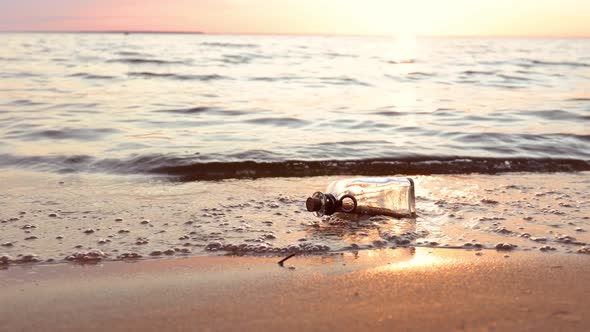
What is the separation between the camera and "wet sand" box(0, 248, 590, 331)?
7.69 feet

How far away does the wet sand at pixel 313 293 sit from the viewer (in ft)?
7.69

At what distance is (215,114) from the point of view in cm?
965

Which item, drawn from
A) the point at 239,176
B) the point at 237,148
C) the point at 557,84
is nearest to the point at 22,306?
the point at 239,176

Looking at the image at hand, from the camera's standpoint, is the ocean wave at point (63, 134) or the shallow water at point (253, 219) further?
the ocean wave at point (63, 134)

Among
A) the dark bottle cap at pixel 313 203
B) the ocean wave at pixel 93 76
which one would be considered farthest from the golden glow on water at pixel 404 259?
the ocean wave at pixel 93 76

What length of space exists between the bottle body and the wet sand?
0.66 meters

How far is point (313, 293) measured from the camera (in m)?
2.64

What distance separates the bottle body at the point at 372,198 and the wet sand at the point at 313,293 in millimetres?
658

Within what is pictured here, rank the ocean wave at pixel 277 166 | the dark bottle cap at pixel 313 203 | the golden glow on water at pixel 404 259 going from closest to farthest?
1. the golden glow on water at pixel 404 259
2. the dark bottle cap at pixel 313 203
3. the ocean wave at pixel 277 166

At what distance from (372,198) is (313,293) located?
1.49 m

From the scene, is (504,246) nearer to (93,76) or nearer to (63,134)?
(63,134)

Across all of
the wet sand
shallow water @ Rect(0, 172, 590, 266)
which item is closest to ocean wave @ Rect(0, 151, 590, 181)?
shallow water @ Rect(0, 172, 590, 266)

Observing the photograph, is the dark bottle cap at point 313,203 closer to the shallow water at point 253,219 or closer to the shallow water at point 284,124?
the shallow water at point 253,219

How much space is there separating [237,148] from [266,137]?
34.8 inches
